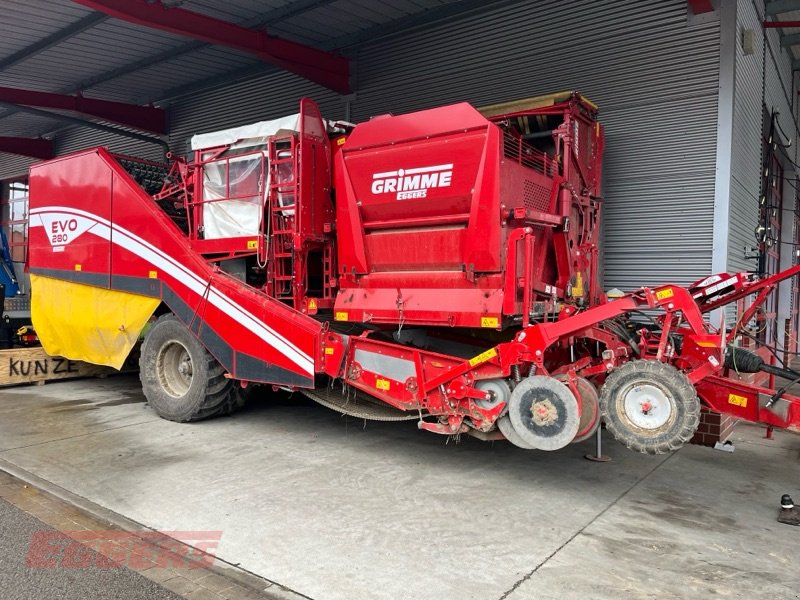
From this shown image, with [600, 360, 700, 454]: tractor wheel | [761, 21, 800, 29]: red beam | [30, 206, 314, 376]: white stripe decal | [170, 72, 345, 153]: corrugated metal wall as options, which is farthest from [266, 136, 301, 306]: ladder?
[761, 21, 800, 29]: red beam

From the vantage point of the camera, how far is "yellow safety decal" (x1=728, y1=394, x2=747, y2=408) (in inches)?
174

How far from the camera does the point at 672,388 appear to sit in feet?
13.1

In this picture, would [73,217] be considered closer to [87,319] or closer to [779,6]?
[87,319]

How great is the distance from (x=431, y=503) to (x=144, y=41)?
10.4 metres

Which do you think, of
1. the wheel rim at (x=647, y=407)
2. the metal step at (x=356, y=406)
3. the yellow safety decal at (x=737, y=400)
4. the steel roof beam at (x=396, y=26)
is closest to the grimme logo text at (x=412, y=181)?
the metal step at (x=356, y=406)

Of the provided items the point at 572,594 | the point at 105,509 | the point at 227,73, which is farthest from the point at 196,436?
the point at 227,73

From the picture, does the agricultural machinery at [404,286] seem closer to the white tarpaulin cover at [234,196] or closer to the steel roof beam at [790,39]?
the white tarpaulin cover at [234,196]

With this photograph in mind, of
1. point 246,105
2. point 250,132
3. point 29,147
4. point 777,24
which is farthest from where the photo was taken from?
point 29,147

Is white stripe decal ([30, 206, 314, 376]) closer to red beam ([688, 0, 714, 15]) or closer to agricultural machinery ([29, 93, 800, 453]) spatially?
agricultural machinery ([29, 93, 800, 453])

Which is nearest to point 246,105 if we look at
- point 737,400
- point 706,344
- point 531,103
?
point 531,103

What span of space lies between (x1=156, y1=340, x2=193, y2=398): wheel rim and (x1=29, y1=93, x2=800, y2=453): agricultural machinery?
2 centimetres

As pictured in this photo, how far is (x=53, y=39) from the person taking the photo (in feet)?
35.8

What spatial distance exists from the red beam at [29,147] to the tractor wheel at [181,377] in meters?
14.2

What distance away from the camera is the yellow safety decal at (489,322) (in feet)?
15.6
